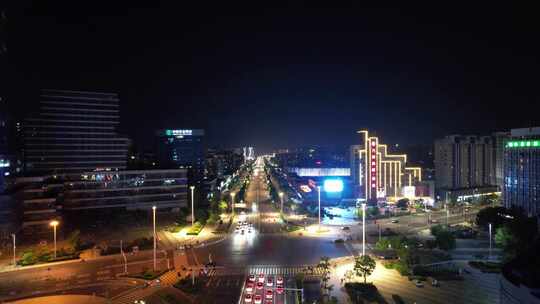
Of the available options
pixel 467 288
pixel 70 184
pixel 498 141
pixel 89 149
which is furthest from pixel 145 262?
pixel 498 141

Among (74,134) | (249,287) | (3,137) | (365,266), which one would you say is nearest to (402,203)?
(365,266)

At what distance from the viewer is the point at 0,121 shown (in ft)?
170

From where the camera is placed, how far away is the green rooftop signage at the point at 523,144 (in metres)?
51.4

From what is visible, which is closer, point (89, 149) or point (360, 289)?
point (360, 289)

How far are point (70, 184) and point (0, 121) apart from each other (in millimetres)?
12321

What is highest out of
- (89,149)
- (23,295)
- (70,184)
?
(89,149)

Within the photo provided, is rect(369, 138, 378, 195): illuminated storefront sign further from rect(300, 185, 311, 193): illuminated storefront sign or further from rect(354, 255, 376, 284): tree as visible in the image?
rect(354, 255, 376, 284): tree

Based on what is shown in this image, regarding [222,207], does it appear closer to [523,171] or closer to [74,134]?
[74,134]

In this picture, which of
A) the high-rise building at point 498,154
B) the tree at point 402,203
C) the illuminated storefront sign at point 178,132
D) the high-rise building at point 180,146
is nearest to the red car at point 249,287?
the tree at point 402,203

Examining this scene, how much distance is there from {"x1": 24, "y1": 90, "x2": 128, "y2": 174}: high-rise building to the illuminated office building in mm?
40363

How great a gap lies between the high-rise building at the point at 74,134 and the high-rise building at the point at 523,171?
2364 inches

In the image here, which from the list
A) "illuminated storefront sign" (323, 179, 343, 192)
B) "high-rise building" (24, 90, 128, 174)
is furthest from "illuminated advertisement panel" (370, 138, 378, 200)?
"high-rise building" (24, 90, 128, 174)

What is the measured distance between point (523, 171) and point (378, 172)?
70.1 ft

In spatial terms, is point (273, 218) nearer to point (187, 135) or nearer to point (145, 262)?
point (145, 262)
